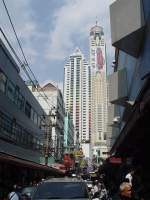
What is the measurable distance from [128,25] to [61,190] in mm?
10932

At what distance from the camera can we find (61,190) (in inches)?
478

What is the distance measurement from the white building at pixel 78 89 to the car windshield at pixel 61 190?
110m

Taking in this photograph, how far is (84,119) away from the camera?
564ft

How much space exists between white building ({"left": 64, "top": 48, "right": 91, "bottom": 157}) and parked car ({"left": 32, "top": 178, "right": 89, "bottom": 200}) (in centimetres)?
10975

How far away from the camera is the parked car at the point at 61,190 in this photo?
38.7ft

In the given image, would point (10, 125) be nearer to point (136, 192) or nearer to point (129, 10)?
point (129, 10)

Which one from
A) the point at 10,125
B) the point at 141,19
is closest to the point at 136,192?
the point at 141,19

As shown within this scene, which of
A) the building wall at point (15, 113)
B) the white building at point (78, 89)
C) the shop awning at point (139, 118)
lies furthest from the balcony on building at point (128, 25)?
the white building at point (78, 89)

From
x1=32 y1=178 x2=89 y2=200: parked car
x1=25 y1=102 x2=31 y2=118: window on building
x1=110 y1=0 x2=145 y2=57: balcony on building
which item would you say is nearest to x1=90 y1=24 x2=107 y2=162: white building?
x1=25 y1=102 x2=31 y2=118: window on building

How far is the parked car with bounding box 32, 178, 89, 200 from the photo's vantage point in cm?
1178

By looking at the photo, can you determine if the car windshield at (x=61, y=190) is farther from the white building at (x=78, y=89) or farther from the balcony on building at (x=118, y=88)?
the white building at (x=78, y=89)

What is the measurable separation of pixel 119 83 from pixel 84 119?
13978cm

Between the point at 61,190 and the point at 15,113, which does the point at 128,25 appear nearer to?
the point at 61,190

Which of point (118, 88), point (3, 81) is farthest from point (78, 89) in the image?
point (118, 88)
